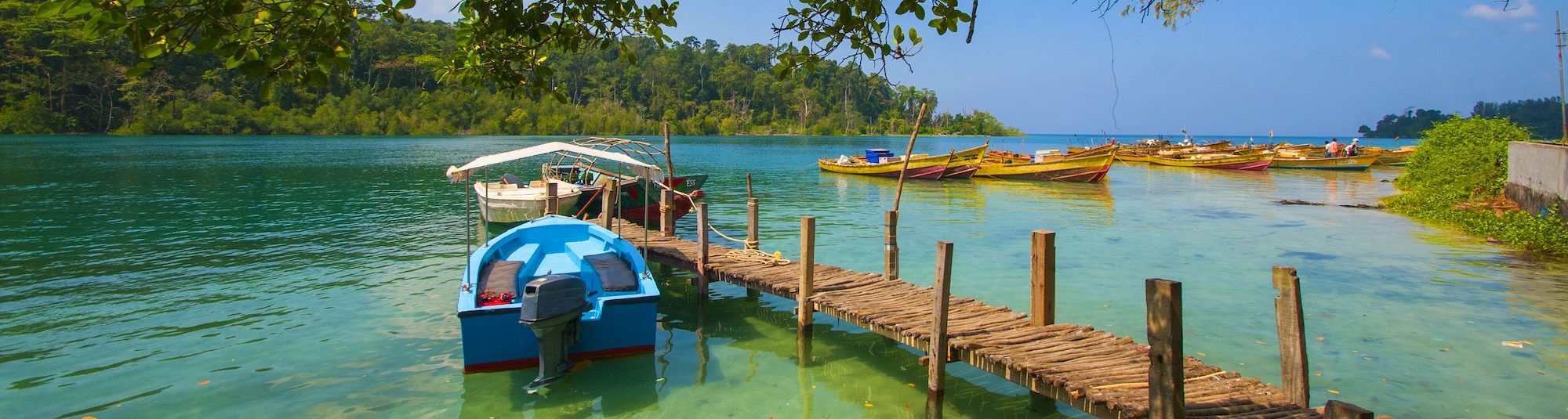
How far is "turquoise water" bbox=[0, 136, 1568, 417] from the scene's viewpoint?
8.08 m

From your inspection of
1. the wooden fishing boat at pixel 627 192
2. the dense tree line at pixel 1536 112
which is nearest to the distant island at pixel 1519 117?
the dense tree line at pixel 1536 112

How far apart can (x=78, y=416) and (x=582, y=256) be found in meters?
4.88

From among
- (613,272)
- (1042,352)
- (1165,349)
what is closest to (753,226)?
(613,272)

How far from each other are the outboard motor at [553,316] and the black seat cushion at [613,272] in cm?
91

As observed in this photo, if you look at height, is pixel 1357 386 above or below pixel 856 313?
below

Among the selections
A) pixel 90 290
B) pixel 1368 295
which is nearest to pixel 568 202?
pixel 90 290

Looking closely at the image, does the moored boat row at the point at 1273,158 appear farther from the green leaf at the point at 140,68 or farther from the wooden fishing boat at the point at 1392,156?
the green leaf at the point at 140,68

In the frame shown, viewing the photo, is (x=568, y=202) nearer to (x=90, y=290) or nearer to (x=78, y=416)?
(x=90, y=290)

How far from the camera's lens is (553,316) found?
784 cm

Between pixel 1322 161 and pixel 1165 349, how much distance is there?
47503mm

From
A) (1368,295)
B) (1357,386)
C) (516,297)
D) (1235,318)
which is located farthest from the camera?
(1368,295)

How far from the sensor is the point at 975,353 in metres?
7.21

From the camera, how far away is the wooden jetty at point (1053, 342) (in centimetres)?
514

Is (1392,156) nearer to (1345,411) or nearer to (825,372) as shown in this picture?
(825,372)
